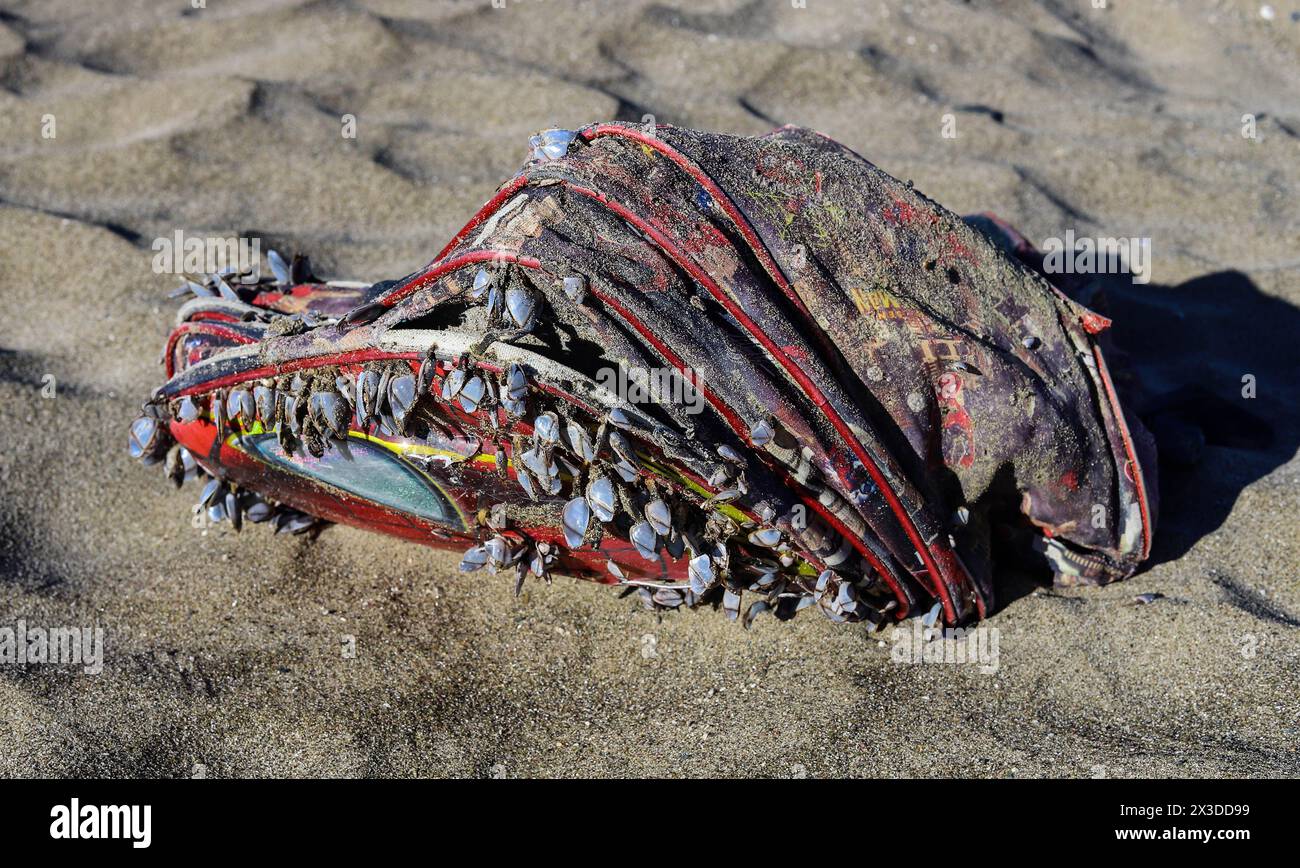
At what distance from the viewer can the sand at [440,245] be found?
2547 mm

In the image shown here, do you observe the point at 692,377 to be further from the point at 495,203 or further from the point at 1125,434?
the point at 1125,434

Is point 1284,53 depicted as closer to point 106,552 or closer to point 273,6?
point 273,6

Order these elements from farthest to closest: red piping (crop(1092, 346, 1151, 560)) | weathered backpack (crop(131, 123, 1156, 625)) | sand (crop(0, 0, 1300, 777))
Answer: red piping (crop(1092, 346, 1151, 560)) → sand (crop(0, 0, 1300, 777)) → weathered backpack (crop(131, 123, 1156, 625))

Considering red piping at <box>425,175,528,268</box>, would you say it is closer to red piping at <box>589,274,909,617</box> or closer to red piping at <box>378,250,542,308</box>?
red piping at <box>378,250,542,308</box>

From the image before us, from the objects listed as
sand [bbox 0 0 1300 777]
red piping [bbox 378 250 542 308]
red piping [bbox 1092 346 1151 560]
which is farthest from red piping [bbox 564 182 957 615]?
red piping [bbox 1092 346 1151 560]

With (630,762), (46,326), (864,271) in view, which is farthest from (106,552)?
(864,271)

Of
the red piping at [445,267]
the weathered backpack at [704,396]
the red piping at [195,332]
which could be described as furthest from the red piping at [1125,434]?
the red piping at [195,332]

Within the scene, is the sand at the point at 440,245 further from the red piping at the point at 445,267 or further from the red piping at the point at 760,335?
the red piping at the point at 445,267

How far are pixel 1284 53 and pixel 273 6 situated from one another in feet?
14.6

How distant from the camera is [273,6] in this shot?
5.48 meters

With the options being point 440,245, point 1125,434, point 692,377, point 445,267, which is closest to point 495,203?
point 445,267

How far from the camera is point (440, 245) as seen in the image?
167 inches

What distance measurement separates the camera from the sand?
2.55 meters
